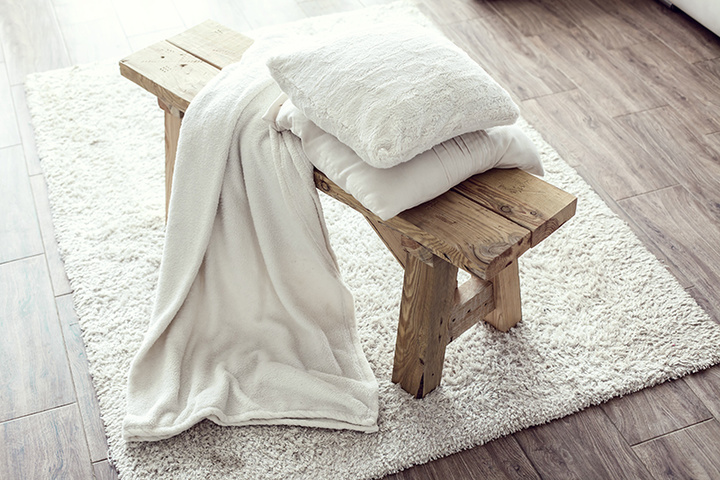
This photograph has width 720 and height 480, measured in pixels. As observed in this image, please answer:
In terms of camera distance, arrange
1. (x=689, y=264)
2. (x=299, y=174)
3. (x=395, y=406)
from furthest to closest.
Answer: (x=689, y=264) < (x=395, y=406) < (x=299, y=174)

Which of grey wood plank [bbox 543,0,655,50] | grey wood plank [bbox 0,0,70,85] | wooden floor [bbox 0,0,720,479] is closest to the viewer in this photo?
wooden floor [bbox 0,0,720,479]

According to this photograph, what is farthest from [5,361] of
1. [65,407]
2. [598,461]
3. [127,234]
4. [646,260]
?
[646,260]

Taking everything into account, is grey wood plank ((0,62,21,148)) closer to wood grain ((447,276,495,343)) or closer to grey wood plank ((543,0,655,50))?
wood grain ((447,276,495,343))

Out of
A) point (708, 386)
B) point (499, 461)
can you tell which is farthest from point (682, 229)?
point (499, 461)

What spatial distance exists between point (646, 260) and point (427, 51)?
89 cm

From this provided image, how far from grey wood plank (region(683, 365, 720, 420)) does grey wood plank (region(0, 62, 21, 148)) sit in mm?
1952

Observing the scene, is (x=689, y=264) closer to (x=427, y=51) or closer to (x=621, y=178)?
(x=621, y=178)

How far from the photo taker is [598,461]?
1330mm

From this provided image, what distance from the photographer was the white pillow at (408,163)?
1120 mm

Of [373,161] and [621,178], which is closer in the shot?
[373,161]

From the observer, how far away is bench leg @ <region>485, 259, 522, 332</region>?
4.61ft

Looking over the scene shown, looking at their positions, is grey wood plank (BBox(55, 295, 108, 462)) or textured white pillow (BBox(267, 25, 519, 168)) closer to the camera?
textured white pillow (BBox(267, 25, 519, 168))

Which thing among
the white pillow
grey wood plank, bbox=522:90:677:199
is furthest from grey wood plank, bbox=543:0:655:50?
the white pillow

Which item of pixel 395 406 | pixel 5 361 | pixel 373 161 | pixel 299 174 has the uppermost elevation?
pixel 373 161
